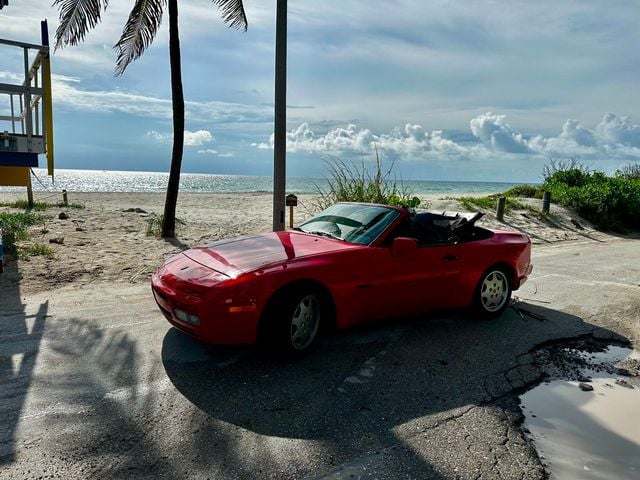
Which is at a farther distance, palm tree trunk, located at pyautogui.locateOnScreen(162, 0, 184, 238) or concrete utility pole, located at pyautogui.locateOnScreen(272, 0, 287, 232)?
palm tree trunk, located at pyautogui.locateOnScreen(162, 0, 184, 238)

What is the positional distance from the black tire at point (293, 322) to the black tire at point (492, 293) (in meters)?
2.21

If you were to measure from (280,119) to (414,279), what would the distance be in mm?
4452

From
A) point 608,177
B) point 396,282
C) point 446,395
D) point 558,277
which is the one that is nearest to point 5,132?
point 396,282

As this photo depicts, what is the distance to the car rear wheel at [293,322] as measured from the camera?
13.6ft

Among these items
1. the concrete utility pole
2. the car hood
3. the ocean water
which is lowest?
the ocean water

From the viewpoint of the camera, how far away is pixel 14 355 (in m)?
4.22

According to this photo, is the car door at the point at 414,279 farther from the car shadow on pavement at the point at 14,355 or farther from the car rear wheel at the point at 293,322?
the car shadow on pavement at the point at 14,355

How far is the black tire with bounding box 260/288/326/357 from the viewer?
4156 mm

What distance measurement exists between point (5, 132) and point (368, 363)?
6639mm

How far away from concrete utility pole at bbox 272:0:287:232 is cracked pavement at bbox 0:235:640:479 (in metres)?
3.54

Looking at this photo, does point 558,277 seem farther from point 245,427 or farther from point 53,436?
point 53,436

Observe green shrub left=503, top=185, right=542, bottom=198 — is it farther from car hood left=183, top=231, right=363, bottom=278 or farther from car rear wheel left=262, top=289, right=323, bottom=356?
car rear wheel left=262, top=289, right=323, bottom=356

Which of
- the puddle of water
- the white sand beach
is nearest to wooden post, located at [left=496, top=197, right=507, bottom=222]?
the white sand beach

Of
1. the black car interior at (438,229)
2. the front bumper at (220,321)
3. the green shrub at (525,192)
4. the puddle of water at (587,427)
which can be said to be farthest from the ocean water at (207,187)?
the puddle of water at (587,427)
